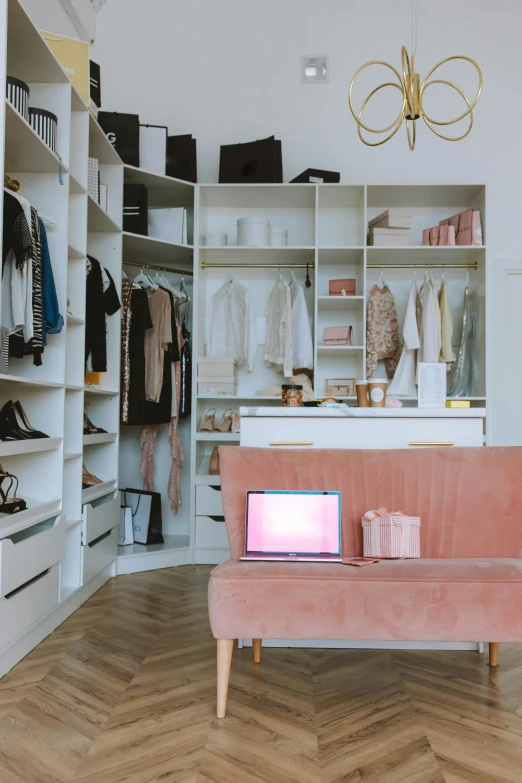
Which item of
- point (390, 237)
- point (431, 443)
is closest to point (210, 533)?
point (431, 443)

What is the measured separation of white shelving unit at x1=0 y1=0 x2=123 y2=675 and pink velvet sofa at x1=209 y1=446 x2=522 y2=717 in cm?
88

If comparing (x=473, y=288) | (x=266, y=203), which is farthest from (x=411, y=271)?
(x=266, y=203)

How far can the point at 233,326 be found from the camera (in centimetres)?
510

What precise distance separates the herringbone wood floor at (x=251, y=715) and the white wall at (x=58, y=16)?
369 cm

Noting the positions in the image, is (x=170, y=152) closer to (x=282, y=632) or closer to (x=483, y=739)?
(x=282, y=632)

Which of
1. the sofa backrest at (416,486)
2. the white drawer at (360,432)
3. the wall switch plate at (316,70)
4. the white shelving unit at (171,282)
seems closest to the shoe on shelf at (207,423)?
the white shelving unit at (171,282)

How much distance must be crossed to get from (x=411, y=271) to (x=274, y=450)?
3.15 metres

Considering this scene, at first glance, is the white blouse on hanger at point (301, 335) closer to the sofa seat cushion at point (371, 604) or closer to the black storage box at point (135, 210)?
the black storage box at point (135, 210)

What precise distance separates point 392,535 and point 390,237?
2963 millimetres

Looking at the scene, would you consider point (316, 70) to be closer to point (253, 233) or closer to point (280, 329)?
point (253, 233)

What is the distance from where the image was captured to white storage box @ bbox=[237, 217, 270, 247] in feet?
16.2

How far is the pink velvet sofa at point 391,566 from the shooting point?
6.66ft

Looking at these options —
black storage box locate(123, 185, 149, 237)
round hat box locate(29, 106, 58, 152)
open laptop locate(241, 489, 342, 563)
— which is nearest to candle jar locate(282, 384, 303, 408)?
open laptop locate(241, 489, 342, 563)

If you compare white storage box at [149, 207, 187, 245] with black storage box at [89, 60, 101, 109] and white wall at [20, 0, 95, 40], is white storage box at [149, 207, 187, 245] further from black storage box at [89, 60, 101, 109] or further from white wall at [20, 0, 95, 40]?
white wall at [20, 0, 95, 40]
